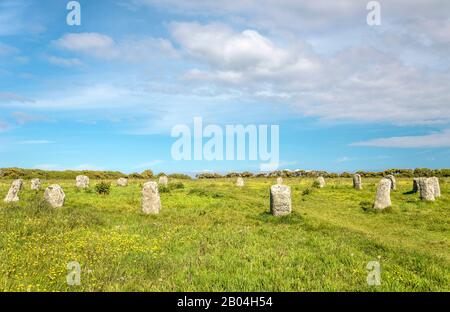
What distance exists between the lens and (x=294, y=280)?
1095 cm

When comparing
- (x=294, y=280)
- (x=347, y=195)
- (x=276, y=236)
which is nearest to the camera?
(x=294, y=280)

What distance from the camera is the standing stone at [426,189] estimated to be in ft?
108

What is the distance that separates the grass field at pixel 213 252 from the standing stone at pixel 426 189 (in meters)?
7.06

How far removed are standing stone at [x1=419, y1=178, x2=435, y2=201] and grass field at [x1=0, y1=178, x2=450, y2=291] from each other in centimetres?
A: 706

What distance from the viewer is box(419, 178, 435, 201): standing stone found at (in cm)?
3288

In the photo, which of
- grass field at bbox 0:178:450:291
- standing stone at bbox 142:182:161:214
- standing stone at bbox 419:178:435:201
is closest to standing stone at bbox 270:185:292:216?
grass field at bbox 0:178:450:291

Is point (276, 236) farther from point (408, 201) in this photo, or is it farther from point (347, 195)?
point (347, 195)

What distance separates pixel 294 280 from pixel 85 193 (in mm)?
29287

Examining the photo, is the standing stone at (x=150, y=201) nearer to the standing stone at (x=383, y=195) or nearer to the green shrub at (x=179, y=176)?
the standing stone at (x=383, y=195)

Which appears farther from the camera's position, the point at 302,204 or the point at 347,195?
the point at 347,195
